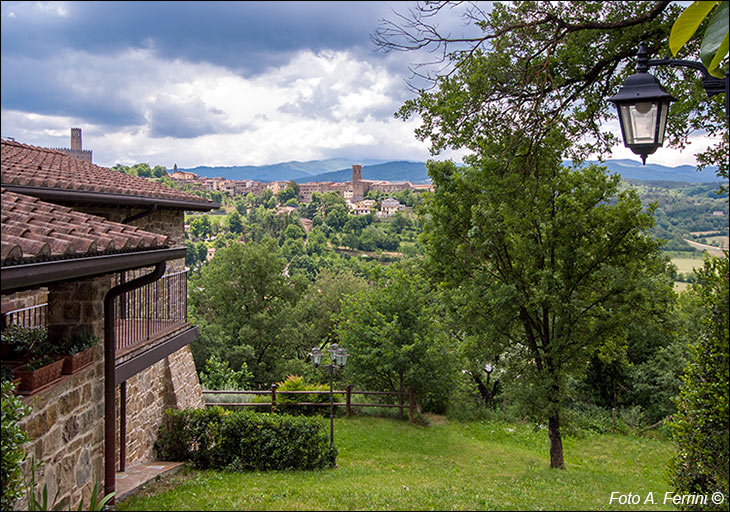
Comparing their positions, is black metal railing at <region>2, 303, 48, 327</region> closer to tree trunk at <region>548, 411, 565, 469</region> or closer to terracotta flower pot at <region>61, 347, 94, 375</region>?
terracotta flower pot at <region>61, 347, 94, 375</region>

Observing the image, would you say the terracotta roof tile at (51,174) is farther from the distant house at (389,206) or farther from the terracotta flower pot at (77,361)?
the distant house at (389,206)

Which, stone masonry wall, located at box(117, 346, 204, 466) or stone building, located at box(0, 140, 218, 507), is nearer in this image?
stone building, located at box(0, 140, 218, 507)

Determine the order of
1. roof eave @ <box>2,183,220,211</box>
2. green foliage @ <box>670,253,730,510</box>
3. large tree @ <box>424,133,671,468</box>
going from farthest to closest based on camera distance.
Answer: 1. large tree @ <box>424,133,671,468</box>
2. roof eave @ <box>2,183,220,211</box>
3. green foliage @ <box>670,253,730,510</box>

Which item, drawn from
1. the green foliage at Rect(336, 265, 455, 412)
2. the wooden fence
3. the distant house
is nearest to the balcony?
the wooden fence

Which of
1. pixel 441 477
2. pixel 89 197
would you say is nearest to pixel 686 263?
pixel 441 477

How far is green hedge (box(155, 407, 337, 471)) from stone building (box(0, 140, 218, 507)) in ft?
1.70

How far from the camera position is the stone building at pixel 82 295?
3428 mm

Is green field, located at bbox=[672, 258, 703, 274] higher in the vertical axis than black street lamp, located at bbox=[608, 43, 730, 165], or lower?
lower

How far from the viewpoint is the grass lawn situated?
4512mm

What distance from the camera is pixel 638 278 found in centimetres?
873

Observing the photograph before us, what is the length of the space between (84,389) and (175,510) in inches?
54.6

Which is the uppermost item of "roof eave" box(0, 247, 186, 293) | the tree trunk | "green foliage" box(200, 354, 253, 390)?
"roof eave" box(0, 247, 186, 293)

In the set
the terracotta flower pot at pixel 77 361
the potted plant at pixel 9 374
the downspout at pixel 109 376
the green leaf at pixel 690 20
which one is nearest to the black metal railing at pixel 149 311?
the downspout at pixel 109 376

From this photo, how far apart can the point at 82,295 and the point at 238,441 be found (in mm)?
4239
